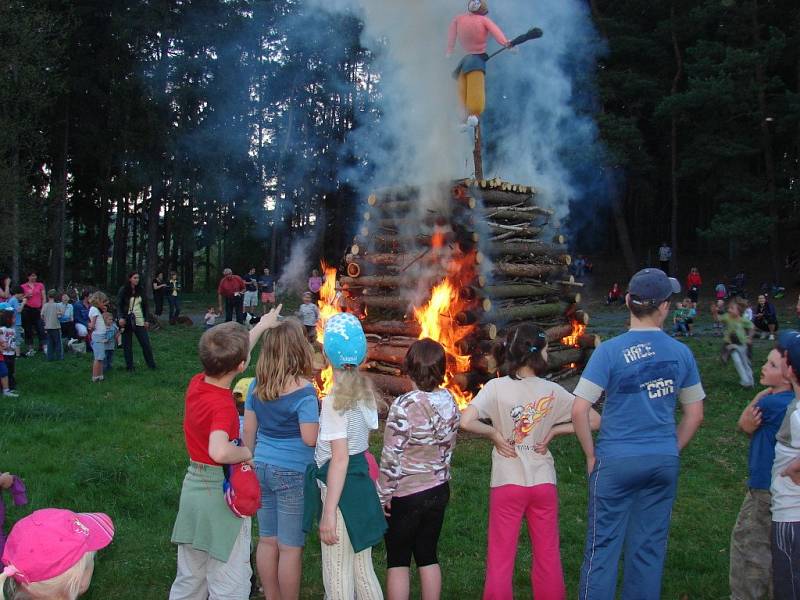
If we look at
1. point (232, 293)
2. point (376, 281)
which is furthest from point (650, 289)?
point (232, 293)

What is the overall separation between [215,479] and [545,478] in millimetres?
1889

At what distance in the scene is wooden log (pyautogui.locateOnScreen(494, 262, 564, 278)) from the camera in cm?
1148

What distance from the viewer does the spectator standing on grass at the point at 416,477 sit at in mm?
3926

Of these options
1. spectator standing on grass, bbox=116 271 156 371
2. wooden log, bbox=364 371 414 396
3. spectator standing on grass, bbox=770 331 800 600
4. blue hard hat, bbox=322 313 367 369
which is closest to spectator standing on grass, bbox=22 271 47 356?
spectator standing on grass, bbox=116 271 156 371

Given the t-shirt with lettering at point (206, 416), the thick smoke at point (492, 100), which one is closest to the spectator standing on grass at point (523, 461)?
the t-shirt with lettering at point (206, 416)

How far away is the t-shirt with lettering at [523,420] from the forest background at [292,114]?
74.4ft

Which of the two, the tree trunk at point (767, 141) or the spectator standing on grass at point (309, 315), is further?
the tree trunk at point (767, 141)

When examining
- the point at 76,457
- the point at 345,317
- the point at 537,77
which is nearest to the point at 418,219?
the point at 76,457

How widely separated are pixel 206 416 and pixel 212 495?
45cm

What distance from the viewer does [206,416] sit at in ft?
12.2

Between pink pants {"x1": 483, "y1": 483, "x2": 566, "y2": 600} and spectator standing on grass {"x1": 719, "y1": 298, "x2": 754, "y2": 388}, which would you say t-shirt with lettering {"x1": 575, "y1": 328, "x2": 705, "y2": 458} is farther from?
spectator standing on grass {"x1": 719, "y1": 298, "x2": 754, "y2": 388}

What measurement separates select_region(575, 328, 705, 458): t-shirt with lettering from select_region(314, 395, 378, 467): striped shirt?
3.95ft

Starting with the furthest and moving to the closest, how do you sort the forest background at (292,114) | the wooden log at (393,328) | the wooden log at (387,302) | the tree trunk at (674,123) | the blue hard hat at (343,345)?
the tree trunk at (674,123) < the forest background at (292,114) < the wooden log at (387,302) < the wooden log at (393,328) < the blue hard hat at (343,345)

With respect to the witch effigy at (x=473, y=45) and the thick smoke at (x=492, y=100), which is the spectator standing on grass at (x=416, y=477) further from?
the witch effigy at (x=473, y=45)
